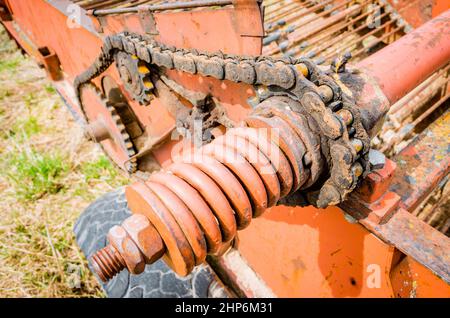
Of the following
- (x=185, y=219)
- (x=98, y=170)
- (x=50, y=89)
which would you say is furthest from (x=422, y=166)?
(x=50, y=89)

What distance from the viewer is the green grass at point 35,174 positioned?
4.16 metres

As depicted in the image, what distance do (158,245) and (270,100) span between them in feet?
2.17

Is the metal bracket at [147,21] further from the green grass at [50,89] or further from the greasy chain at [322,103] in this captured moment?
the green grass at [50,89]

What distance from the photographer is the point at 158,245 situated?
1.10 metres

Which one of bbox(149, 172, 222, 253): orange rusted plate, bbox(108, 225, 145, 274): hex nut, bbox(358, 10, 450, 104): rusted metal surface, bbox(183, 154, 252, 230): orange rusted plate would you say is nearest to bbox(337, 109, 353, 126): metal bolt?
bbox(358, 10, 450, 104): rusted metal surface

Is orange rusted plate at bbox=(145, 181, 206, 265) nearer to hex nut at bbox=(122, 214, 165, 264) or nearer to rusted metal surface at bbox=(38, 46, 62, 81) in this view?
hex nut at bbox=(122, 214, 165, 264)

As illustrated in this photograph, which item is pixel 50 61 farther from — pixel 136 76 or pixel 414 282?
pixel 414 282

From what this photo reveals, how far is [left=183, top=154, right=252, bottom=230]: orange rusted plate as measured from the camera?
1134mm

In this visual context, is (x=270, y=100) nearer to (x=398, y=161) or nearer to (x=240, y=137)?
(x=240, y=137)

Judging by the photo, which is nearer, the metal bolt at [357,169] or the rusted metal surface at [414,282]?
the metal bolt at [357,169]

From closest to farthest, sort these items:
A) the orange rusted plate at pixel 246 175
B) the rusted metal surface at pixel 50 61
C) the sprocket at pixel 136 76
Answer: the orange rusted plate at pixel 246 175 < the sprocket at pixel 136 76 < the rusted metal surface at pixel 50 61

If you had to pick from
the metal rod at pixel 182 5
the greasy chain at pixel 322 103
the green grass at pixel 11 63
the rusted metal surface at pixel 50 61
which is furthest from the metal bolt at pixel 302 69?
the green grass at pixel 11 63

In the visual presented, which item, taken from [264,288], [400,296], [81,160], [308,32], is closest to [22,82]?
[81,160]

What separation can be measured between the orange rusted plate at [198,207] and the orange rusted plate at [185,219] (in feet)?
0.06
